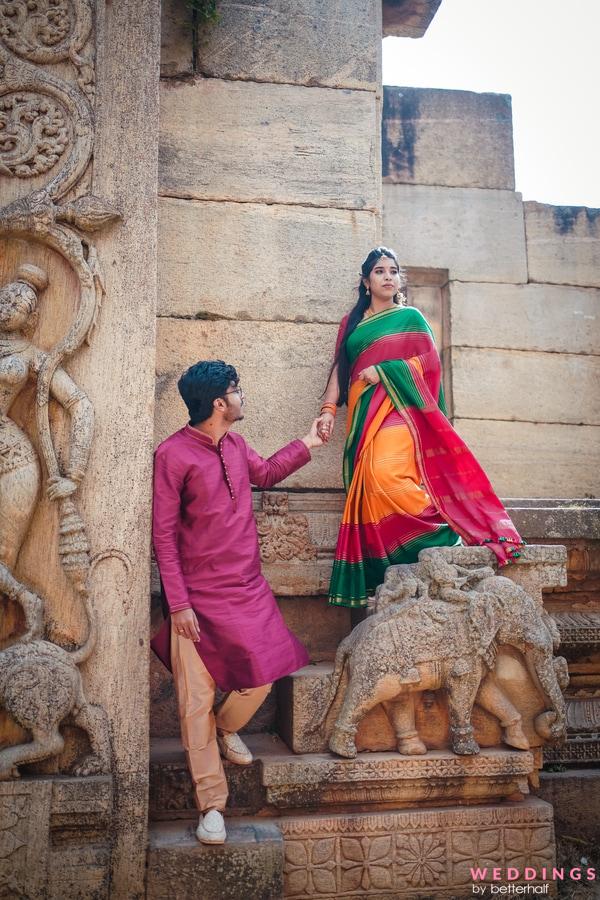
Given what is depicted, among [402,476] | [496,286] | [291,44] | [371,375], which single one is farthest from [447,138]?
[402,476]

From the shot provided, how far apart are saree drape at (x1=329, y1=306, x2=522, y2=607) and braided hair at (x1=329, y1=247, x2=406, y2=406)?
0.15 metres

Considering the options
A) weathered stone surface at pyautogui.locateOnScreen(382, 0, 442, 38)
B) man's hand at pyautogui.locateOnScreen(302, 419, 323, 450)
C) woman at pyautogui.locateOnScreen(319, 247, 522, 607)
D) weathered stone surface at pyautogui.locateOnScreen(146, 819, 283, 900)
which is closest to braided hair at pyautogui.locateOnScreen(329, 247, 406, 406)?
woman at pyautogui.locateOnScreen(319, 247, 522, 607)

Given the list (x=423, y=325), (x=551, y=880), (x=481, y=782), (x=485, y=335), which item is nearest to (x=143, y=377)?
(x=423, y=325)

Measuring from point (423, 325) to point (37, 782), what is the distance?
9.14ft

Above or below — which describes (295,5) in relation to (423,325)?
above

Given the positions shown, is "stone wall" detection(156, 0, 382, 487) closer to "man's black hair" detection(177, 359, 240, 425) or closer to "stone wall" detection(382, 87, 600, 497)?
"man's black hair" detection(177, 359, 240, 425)

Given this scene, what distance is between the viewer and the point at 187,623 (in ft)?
10.5

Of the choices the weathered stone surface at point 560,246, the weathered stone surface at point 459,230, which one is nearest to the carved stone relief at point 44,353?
the weathered stone surface at point 459,230

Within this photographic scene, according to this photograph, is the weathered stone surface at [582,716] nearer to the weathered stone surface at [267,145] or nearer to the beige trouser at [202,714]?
the beige trouser at [202,714]

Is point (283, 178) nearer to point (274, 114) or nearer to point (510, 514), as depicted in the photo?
point (274, 114)

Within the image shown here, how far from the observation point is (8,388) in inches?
132

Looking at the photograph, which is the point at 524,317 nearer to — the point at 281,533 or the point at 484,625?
the point at 281,533

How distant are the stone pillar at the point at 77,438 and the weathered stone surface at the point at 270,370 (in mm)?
731

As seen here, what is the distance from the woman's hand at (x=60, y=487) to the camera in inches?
129
